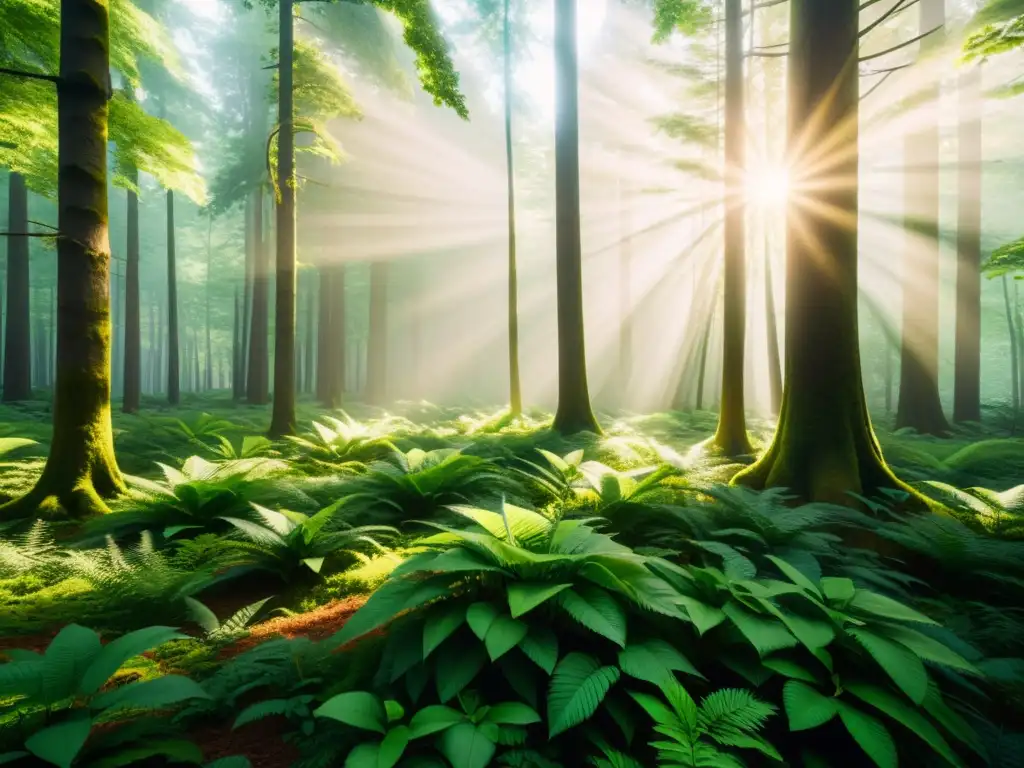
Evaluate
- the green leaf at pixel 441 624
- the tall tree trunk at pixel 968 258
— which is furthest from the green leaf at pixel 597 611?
the tall tree trunk at pixel 968 258

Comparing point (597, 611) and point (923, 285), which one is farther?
point (923, 285)

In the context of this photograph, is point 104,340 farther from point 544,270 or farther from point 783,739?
point 544,270

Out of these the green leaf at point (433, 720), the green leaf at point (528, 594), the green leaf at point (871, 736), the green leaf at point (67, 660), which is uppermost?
the green leaf at point (528, 594)

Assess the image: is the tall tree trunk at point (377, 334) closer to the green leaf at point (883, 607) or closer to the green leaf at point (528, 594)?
the green leaf at point (528, 594)

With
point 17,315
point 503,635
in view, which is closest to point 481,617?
point 503,635

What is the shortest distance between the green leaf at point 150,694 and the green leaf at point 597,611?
4.65 feet

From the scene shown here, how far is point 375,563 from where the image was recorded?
12.0 ft

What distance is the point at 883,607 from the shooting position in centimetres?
235

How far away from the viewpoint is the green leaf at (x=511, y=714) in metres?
1.85

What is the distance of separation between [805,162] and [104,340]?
7.07 metres

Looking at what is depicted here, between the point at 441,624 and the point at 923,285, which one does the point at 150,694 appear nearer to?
the point at 441,624

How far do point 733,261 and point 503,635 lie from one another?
8589 mm

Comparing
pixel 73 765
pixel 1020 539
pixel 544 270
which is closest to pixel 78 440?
pixel 73 765

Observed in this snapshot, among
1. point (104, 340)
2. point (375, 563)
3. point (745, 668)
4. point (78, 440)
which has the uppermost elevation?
point (104, 340)
